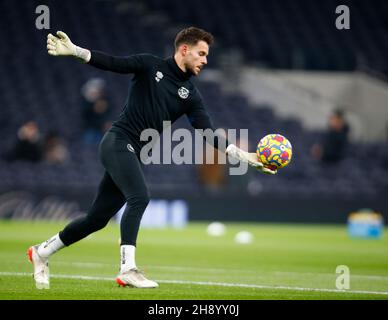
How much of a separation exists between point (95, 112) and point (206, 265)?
566 inches

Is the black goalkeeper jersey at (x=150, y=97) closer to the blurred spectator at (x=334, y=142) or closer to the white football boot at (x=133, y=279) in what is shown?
the white football boot at (x=133, y=279)

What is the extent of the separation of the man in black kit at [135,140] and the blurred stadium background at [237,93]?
15.2 metres

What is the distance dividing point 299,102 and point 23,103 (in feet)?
32.2

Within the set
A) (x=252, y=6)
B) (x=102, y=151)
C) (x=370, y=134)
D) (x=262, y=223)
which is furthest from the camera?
(x=252, y=6)

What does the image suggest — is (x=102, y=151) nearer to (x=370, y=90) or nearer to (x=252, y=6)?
(x=370, y=90)

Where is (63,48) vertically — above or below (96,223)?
above

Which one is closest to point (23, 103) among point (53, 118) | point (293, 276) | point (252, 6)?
point (53, 118)

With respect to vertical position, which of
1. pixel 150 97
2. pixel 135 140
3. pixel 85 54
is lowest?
pixel 135 140

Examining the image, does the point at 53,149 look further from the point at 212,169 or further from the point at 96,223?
the point at 96,223

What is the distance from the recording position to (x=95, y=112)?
2670 centimetres

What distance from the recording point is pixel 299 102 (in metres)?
32.5

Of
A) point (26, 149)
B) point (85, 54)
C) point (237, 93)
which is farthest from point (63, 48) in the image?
point (237, 93)

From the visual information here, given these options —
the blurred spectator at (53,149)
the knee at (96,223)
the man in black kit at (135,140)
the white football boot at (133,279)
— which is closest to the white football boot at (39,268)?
the man in black kit at (135,140)

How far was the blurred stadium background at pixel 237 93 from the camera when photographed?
25.9m
